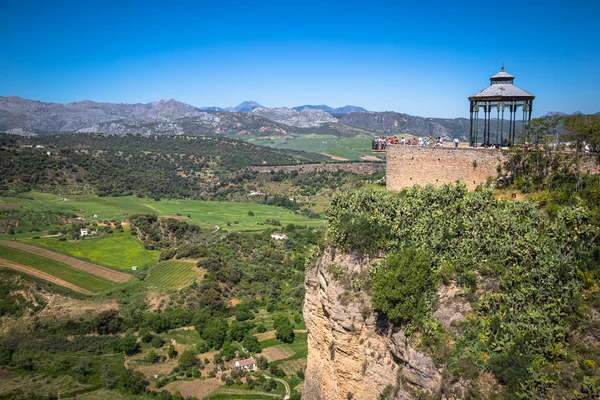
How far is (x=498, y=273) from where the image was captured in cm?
1509

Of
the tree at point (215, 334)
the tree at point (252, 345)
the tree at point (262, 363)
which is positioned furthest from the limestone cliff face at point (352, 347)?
the tree at point (215, 334)

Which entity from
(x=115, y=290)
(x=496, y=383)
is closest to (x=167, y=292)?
(x=115, y=290)

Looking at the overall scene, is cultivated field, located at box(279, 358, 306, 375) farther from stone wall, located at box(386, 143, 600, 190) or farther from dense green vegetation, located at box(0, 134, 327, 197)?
dense green vegetation, located at box(0, 134, 327, 197)

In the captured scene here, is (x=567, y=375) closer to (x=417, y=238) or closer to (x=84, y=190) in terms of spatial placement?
(x=417, y=238)

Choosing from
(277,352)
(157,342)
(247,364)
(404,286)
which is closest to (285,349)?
(277,352)

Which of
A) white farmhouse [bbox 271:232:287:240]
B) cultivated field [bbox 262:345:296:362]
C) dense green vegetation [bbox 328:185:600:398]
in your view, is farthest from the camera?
white farmhouse [bbox 271:232:287:240]

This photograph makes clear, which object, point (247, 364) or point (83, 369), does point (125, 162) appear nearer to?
point (83, 369)

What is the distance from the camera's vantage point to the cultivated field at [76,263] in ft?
205

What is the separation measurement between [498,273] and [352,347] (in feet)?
20.7

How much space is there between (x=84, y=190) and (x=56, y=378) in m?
72.5

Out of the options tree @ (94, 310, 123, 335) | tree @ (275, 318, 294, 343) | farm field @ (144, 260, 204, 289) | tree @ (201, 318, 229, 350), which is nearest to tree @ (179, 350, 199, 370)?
tree @ (201, 318, 229, 350)

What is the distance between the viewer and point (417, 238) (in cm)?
1775

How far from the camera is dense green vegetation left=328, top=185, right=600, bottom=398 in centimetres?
1270

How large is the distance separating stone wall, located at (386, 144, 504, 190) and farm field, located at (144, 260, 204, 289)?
1773 inches
